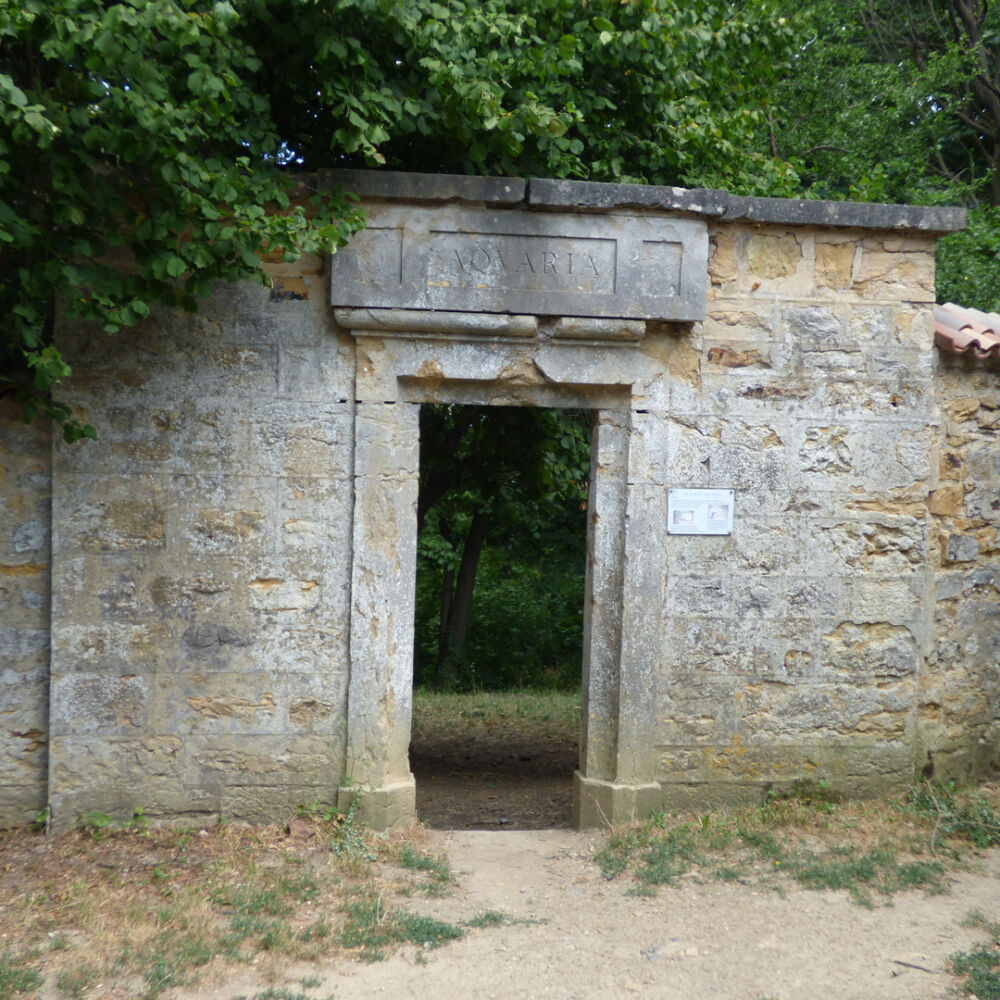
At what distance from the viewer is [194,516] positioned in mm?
4184

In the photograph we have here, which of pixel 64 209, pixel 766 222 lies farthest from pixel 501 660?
pixel 64 209

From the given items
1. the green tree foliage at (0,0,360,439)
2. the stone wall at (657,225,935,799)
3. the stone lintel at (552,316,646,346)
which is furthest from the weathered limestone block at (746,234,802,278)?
the green tree foliage at (0,0,360,439)

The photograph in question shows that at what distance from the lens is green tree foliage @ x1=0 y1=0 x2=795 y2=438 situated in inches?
128

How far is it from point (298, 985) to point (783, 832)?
2.31 m

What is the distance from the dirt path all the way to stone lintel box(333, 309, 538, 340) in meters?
2.39

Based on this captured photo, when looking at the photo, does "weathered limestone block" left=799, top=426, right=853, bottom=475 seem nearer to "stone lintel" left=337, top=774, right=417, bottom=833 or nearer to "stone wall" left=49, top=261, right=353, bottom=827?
"stone wall" left=49, top=261, right=353, bottom=827

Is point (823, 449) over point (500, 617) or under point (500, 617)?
over

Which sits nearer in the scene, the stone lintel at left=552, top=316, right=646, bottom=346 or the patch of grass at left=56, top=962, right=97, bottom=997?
the patch of grass at left=56, top=962, right=97, bottom=997

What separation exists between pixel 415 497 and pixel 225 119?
69.6 inches

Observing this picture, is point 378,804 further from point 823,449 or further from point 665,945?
point 823,449

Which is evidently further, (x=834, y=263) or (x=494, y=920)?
(x=834, y=263)

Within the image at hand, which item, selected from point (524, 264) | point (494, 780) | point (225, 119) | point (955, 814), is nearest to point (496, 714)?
point (494, 780)

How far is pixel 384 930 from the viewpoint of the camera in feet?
11.5

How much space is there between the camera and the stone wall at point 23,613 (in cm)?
413
